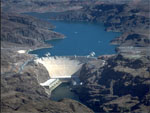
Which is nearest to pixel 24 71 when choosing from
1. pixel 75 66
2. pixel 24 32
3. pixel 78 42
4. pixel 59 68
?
pixel 59 68

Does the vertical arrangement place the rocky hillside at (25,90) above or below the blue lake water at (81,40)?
above

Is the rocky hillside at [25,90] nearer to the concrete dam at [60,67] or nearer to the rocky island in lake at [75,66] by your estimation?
the rocky island in lake at [75,66]

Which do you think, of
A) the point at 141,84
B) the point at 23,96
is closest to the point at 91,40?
the point at 141,84

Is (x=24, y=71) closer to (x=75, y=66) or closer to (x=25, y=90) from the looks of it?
(x=25, y=90)

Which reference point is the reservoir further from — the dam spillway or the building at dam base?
the dam spillway

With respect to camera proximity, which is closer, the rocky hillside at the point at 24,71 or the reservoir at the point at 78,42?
the rocky hillside at the point at 24,71

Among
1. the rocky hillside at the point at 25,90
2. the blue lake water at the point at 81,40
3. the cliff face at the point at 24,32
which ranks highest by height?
the rocky hillside at the point at 25,90

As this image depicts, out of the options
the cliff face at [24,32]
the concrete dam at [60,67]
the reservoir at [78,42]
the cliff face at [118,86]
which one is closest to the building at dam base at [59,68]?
the concrete dam at [60,67]
